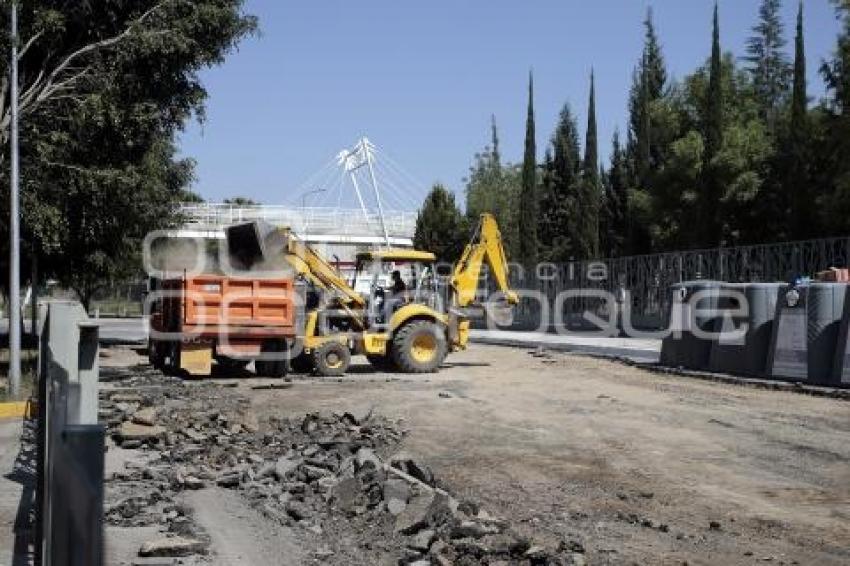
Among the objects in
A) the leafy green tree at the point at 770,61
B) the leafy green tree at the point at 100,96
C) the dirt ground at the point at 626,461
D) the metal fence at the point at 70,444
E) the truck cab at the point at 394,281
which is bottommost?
the dirt ground at the point at 626,461

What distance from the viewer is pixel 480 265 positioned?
80.1 ft

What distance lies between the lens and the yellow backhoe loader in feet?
71.0

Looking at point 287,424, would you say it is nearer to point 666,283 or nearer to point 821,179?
point 666,283

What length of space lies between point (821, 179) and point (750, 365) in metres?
23.7

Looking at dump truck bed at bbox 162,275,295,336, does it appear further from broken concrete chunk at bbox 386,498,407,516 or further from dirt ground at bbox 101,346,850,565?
broken concrete chunk at bbox 386,498,407,516

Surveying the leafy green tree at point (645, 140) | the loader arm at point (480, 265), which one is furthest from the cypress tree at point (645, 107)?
the loader arm at point (480, 265)

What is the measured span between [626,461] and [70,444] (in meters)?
8.87

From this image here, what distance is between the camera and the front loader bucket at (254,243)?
69.9 feet

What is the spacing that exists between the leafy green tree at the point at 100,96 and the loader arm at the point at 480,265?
283 inches

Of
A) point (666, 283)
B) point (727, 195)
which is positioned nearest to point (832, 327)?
point (666, 283)

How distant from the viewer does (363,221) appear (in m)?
67.2

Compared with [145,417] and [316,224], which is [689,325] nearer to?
[145,417]

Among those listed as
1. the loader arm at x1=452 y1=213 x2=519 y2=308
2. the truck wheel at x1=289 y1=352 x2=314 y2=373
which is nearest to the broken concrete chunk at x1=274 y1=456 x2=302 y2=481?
the truck wheel at x1=289 y1=352 x2=314 y2=373

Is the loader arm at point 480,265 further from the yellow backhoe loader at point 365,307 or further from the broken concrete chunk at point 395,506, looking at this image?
the broken concrete chunk at point 395,506
